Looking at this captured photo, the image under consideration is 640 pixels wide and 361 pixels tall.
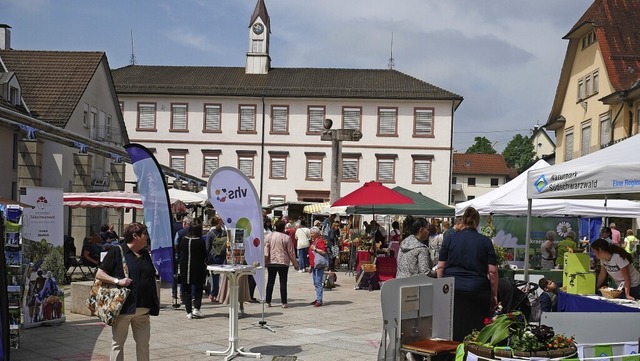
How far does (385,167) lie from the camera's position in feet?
175

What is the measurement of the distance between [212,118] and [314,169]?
28.8 ft

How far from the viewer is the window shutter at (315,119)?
53.9 m

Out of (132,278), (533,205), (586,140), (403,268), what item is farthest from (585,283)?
(586,140)

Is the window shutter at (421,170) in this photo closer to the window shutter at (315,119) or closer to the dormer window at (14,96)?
the window shutter at (315,119)

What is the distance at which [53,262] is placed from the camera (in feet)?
38.0

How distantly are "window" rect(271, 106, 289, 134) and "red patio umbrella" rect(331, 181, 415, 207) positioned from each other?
36.3 meters

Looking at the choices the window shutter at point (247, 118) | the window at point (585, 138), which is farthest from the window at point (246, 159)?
the window at point (585, 138)

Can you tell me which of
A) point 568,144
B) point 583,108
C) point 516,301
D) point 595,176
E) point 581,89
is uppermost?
point 581,89

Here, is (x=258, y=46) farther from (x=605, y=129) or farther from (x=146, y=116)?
(x=605, y=129)

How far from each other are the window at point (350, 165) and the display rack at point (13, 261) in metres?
44.0

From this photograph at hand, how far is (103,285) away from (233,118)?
47.9 m

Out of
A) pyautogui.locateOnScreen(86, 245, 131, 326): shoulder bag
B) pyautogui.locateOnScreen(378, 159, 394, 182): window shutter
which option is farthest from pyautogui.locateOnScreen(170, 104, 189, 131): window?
pyautogui.locateOnScreen(86, 245, 131, 326): shoulder bag

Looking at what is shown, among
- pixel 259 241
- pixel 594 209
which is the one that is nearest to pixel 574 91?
pixel 594 209

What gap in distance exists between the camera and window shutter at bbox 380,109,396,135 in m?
53.4
